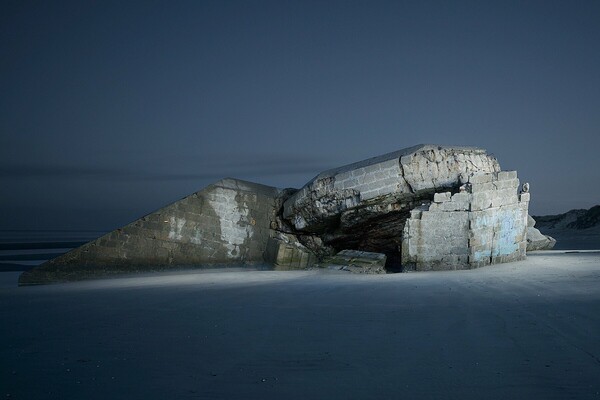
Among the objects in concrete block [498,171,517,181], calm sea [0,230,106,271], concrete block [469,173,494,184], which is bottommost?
calm sea [0,230,106,271]

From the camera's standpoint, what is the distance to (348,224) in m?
9.12

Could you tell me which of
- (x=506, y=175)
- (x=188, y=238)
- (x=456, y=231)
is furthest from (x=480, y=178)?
(x=188, y=238)

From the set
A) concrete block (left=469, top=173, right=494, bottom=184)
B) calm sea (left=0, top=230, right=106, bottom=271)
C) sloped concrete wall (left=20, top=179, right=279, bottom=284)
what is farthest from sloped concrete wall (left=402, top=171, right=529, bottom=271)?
calm sea (left=0, top=230, right=106, bottom=271)

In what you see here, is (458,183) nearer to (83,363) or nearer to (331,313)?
(331,313)

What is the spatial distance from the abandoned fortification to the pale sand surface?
8.67 ft

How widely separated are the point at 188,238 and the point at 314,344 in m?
6.61

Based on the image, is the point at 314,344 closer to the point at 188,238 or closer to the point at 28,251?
the point at 188,238

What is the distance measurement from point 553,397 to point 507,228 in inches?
266

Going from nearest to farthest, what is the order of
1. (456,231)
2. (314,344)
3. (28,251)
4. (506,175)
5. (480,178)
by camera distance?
(314,344)
(456,231)
(480,178)
(506,175)
(28,251)

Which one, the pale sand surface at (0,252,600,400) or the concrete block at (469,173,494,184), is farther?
the concrete block at (469,173,494,184)

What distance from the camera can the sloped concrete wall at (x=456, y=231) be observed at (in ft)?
24.9

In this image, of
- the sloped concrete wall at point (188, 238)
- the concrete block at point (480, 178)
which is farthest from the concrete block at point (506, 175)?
the sloped concrete wall at point (188, 238)

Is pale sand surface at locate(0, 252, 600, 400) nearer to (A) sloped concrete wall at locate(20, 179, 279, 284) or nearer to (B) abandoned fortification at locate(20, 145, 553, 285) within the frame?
(B) abandoned fortification at locate(20, 145, 553, 285)

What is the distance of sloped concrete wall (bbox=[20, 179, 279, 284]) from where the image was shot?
7.97 m
